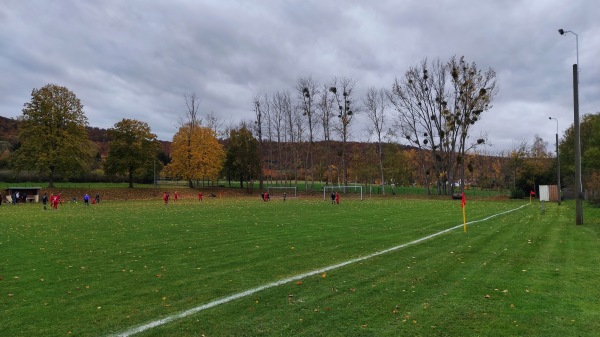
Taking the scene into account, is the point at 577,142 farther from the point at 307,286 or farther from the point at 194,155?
the point at 194,155

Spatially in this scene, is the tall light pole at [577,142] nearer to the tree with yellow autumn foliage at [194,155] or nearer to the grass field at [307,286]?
the grass field at [307,286]

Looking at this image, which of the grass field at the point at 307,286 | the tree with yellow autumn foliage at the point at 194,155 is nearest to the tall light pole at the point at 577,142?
the grass field at the point at 307,286

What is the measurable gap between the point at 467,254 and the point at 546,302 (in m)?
4.21

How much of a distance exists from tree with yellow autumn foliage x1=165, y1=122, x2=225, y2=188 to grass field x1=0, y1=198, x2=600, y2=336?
54643mm

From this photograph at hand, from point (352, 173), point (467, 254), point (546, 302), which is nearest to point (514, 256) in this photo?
point (467, 254)

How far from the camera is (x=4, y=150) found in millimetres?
85812

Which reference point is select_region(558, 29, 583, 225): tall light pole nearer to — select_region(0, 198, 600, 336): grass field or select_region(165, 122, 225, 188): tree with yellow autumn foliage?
select_region(0, 198, 600, 336): grass field

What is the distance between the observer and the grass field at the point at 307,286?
5219mm

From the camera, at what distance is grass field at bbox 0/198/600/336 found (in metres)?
5.22

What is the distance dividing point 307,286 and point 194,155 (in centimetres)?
6272

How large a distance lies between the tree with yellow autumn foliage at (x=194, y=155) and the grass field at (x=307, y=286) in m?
54.6

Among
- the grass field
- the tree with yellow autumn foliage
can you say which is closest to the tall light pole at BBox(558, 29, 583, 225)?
the grass field

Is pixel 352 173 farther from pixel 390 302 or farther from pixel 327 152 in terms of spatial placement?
pixel 390 302

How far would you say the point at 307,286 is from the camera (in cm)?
723
